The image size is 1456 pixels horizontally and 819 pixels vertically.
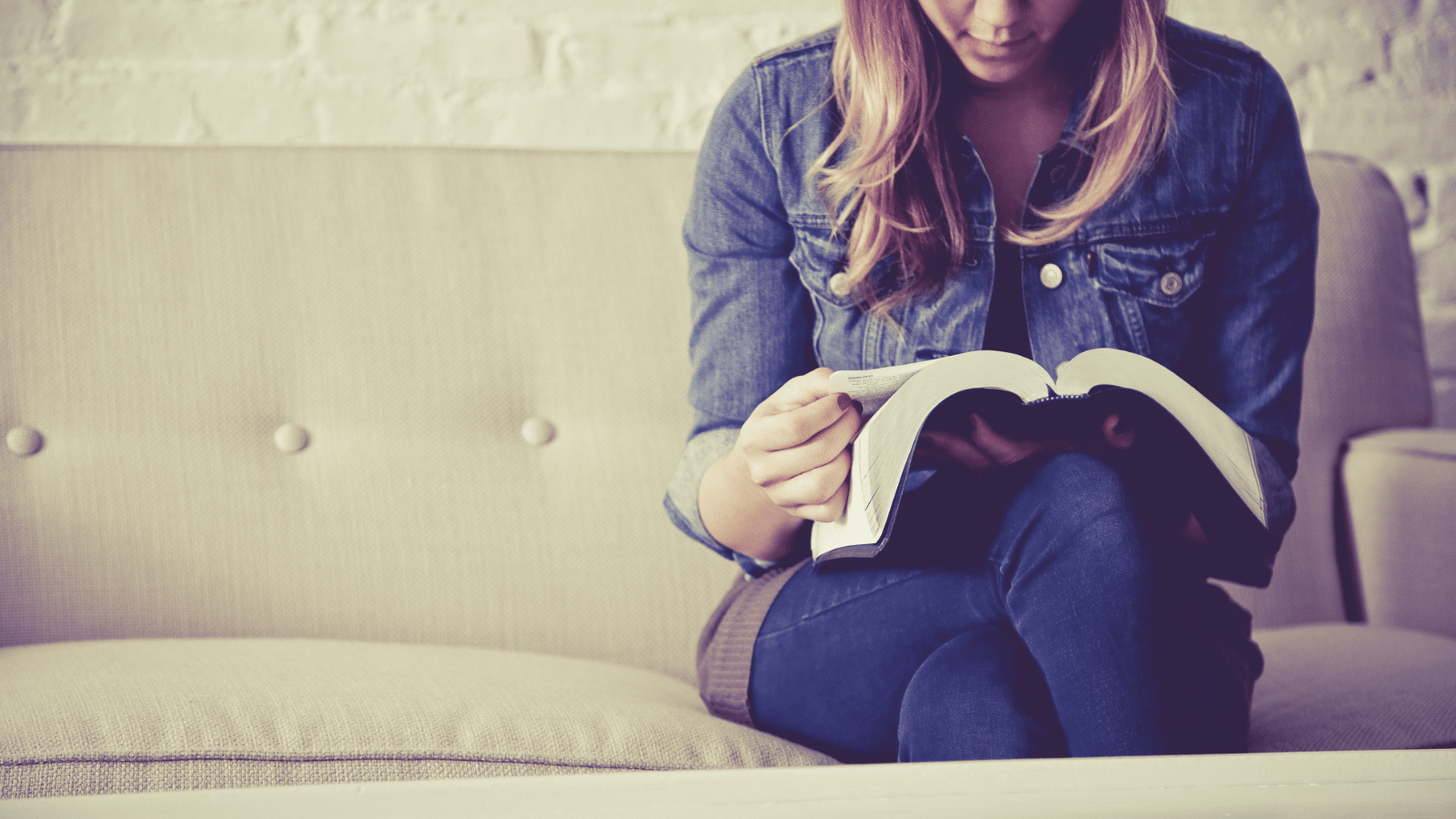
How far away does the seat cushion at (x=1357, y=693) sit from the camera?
27.4 inches

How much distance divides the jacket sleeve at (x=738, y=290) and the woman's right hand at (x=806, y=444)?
17 centimetres

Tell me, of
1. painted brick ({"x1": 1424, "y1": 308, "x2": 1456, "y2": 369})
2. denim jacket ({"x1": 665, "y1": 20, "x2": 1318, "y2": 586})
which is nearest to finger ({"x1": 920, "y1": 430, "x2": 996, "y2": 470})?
denim jacket ({"x1": 665, "y1": 20, "x2": 1318, "y2": 586})

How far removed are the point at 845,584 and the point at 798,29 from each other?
0.95 meters

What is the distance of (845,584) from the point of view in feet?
2.13

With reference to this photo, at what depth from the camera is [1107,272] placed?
78 centimetres

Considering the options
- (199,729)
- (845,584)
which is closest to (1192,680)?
(845,584)

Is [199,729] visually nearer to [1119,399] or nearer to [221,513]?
[221,513]

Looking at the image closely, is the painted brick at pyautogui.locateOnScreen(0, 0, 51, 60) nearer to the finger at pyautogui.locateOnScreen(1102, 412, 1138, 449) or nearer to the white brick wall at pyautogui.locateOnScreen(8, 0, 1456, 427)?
the white brick wall at pyautogui.locateOnScreen(8, 0, 1456, 427)

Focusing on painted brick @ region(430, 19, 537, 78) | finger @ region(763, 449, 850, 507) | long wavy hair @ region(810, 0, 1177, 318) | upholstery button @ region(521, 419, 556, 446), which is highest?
painted brick @ region(430, 19, 537, 78)

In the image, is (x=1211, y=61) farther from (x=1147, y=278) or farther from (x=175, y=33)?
(x=175, y=33)

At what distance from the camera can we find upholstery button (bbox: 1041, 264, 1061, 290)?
0.77m

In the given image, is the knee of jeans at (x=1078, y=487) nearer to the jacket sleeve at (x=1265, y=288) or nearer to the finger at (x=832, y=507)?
the finger at (x=832, y=507)

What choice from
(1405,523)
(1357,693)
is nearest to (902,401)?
(1357,693)

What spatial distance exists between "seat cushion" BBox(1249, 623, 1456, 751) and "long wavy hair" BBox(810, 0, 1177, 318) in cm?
39
